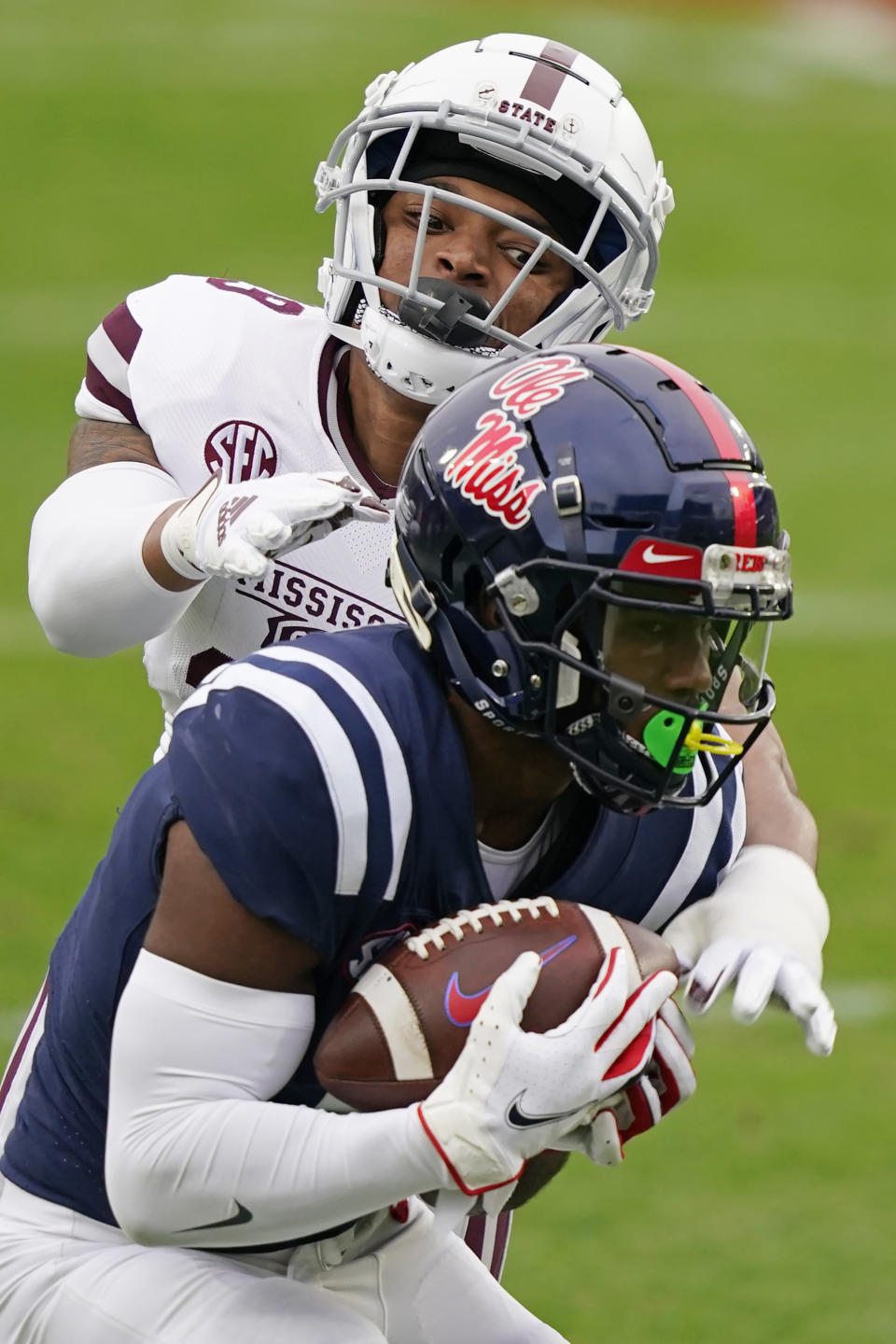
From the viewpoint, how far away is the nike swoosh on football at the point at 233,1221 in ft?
7.62

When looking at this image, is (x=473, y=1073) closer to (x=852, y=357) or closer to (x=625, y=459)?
(x=625, y=459)

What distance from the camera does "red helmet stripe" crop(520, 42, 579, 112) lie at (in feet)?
11.0

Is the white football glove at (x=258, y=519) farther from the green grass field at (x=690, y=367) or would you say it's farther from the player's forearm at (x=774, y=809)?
the green grass field at (x=690, y=367)

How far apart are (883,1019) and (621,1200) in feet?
3.42

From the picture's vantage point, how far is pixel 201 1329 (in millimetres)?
2412

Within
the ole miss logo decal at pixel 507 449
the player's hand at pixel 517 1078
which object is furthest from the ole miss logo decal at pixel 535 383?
the player's hand at pixel 517 1078

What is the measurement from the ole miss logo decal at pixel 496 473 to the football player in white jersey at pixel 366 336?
0.70 metres

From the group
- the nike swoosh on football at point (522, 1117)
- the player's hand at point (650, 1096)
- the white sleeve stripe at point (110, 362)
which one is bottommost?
the player's hand at point (650, 1096)

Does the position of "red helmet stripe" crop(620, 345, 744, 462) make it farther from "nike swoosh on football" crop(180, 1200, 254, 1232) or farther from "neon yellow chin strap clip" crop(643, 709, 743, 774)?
"nike swoosh on football" crop(180, 1200, 254, 1232)

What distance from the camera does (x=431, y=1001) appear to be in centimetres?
237

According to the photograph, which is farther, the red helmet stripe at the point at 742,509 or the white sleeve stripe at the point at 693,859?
the white sleeve stripe at the point at 693,859

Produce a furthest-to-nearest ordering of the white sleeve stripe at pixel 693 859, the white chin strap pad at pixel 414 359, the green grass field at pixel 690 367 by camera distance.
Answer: the green grass field at pixel 690 367
the white chin strap pad at pixel 414 359
the white sleeve stripe at pixel 693 859

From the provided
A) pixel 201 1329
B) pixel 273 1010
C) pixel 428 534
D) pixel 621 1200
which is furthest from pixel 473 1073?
pixel 621 1200

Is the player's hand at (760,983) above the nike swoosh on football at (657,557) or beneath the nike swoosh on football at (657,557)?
beneath
